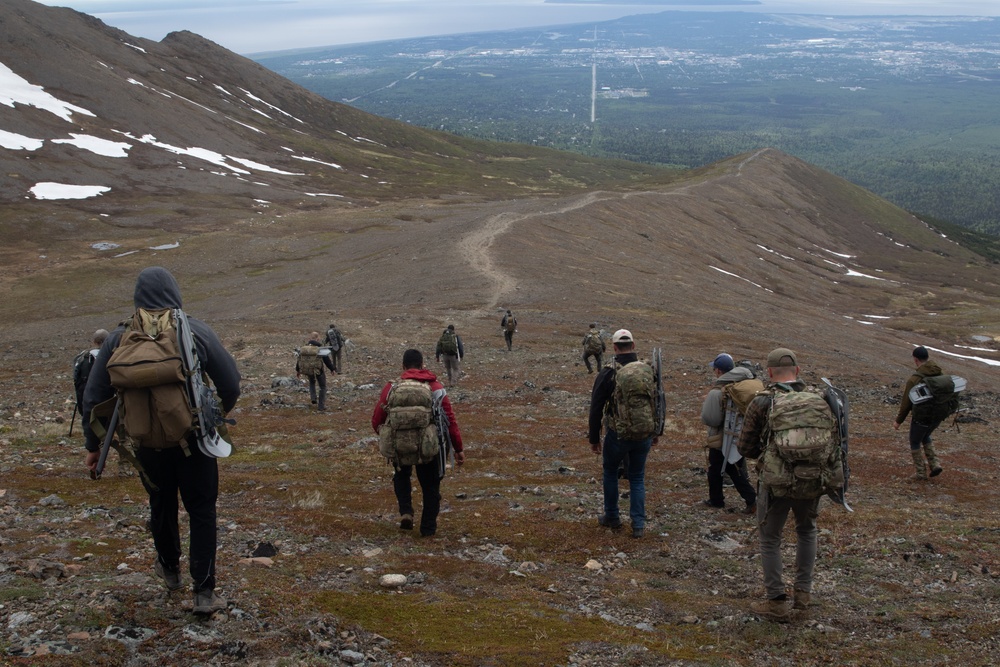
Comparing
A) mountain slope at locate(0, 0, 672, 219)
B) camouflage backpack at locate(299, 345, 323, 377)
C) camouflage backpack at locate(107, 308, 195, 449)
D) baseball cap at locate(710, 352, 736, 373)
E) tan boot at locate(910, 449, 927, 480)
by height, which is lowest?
tan boot at locate(910, 449, 927, 480)

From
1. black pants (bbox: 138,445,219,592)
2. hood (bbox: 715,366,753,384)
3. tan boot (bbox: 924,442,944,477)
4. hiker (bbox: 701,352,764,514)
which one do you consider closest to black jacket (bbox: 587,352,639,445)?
hiker (bbox: 701,352,764,514)

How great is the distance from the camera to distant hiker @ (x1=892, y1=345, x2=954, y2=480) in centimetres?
1602

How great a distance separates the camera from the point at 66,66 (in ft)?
500

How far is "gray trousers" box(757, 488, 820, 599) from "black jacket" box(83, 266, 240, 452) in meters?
6.36

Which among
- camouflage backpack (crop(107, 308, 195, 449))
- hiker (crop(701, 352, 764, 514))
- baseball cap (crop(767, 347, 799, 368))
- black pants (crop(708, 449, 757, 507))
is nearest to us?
camouflage backpack (crop(107, 308, 195, 449))

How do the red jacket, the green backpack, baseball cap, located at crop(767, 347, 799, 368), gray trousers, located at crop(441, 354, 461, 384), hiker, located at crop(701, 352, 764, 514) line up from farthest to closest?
gray trousers, located at crop(441, 354, 461, 384), the green backpack, hiker, located at crop(701, 352, 764, 514), the red jacket, baseball cap, located at crop(767, 347, 799, 368)

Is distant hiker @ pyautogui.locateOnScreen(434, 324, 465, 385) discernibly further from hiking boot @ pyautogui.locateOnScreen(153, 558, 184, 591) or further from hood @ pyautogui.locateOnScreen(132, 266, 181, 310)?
hood @ pyautogui.locateOnScreen(132, 266, 181, 310)

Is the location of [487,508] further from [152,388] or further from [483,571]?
[152,388]

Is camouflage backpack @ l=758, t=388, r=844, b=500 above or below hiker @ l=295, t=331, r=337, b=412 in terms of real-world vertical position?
above

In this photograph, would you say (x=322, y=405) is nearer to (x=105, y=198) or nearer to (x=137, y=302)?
(x=137, y=302)

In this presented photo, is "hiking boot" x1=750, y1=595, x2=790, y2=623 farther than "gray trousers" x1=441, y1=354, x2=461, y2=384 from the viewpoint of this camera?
No

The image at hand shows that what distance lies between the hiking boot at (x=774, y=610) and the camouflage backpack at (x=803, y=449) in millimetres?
1304

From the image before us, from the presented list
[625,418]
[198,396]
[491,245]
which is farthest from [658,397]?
[491,245]

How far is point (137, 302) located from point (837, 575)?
32.0 ft
